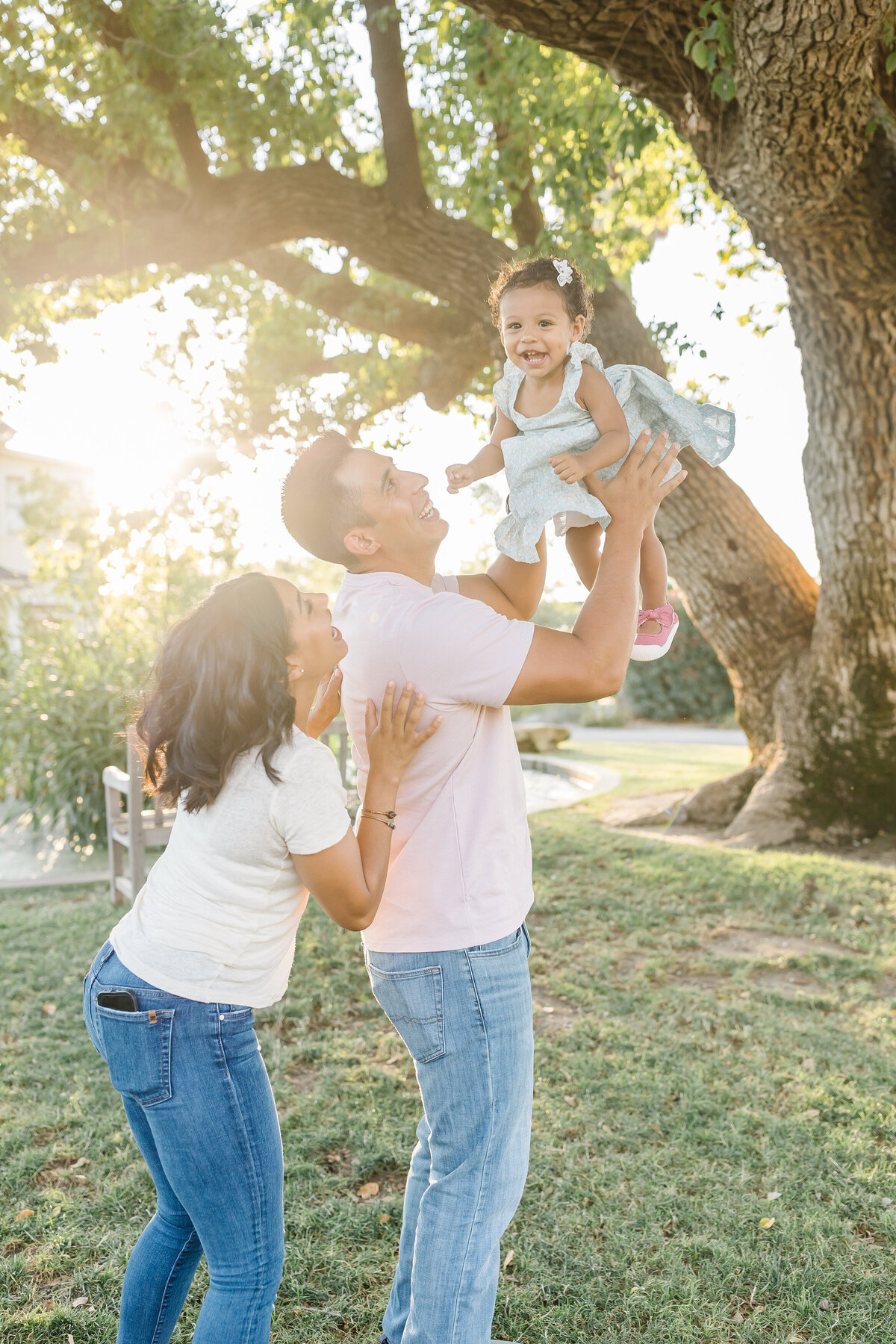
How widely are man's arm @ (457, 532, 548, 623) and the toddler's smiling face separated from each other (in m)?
0.46

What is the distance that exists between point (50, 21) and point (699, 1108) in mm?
8421

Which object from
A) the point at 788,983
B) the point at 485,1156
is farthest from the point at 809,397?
the point at 485,1156

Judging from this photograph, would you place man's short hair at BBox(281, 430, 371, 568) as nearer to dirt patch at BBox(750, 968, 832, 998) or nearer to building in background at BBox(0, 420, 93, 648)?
dirt patch at BBox(750, 968, 832, 998)

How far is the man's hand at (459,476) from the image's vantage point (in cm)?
226

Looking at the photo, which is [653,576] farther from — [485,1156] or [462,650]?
[485,1156]

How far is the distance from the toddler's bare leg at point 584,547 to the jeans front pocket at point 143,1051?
1.46 metres

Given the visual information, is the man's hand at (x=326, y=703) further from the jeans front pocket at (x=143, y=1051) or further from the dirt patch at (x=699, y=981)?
the dirt patch at (x=699, y=981)

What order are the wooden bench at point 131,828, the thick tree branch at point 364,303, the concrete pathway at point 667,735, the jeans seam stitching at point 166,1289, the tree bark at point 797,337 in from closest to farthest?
the jeans seam stitching at point 166,1289 → the wooden bench at point 131,828 → the tree bark at point 797,337 → the thick tree branch at point 364,303 → the concrete pathway at point 667,735

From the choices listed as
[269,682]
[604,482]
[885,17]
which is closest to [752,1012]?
[604,482]

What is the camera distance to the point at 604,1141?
10.6 feet

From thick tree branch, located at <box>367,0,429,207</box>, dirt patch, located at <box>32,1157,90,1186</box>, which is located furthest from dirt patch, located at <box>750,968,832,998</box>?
thick tree branch, located at <box>367,0,429,207</box>

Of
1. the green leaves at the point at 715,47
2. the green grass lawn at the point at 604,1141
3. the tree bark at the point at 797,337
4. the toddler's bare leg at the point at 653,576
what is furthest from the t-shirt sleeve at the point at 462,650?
the tree bark at the point at 797,337

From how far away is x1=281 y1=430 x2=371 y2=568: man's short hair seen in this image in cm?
191

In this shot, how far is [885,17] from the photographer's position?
13.1 feet
